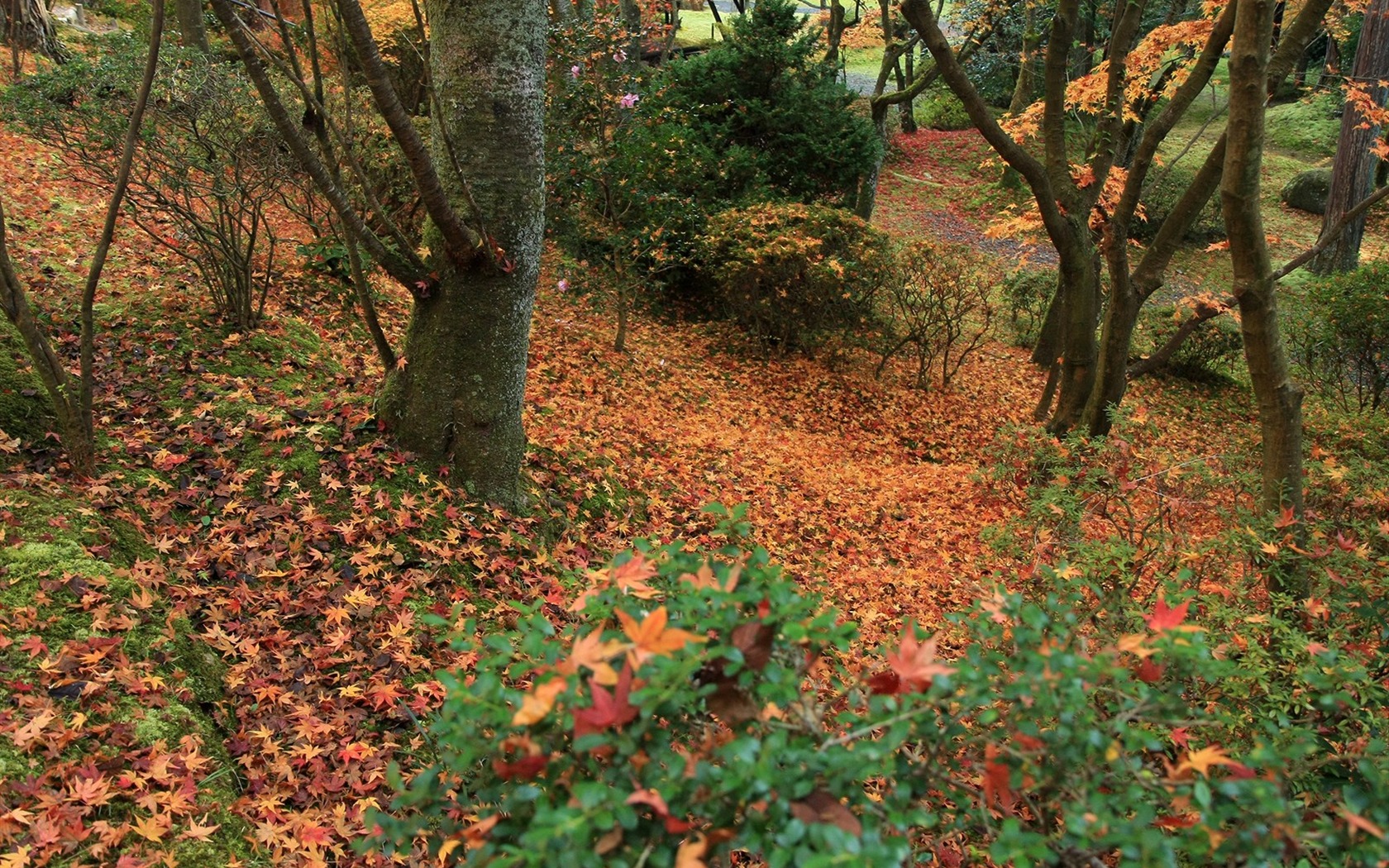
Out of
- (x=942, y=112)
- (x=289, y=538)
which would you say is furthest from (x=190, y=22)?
(x=942, y=112)

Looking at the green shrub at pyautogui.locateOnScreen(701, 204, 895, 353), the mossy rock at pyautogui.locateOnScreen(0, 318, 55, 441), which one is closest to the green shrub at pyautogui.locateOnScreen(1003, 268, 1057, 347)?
the green shrub at pyautogui.locateOnScreen(701, 204, 895, 353)

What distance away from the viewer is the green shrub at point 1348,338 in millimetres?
8594

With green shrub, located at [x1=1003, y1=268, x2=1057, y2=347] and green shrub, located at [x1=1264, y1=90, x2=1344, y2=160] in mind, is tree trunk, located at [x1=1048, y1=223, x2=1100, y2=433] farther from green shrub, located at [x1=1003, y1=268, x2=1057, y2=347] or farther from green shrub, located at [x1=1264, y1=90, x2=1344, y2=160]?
green shrub, located at [x1=1264, y1=90, x2=1344, y2=160]

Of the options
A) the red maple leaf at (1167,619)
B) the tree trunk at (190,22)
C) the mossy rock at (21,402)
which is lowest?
the mossy rock at (21,402)

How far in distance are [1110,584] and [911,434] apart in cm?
475

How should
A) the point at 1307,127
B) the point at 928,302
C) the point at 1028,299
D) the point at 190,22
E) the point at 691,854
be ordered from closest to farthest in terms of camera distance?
the point at 691,854 < the point at 190,22 < the point at 928,302 < the point at 1028,299 < the point at 1307,127

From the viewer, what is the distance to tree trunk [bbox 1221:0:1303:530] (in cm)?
351

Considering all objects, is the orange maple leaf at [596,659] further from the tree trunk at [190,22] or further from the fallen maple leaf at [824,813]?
the tree trunk at [190,22]

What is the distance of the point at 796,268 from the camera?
8.39 metres

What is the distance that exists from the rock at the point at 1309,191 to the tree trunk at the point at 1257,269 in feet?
56.8

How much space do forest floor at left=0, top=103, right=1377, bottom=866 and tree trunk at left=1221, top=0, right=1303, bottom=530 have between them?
1.38 feet

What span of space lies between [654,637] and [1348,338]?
1066cm

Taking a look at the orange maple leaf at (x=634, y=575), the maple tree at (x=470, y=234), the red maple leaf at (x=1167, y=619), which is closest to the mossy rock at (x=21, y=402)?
the maple tree at (x=470, y=234)

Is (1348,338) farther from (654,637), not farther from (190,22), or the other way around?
(190,22)
